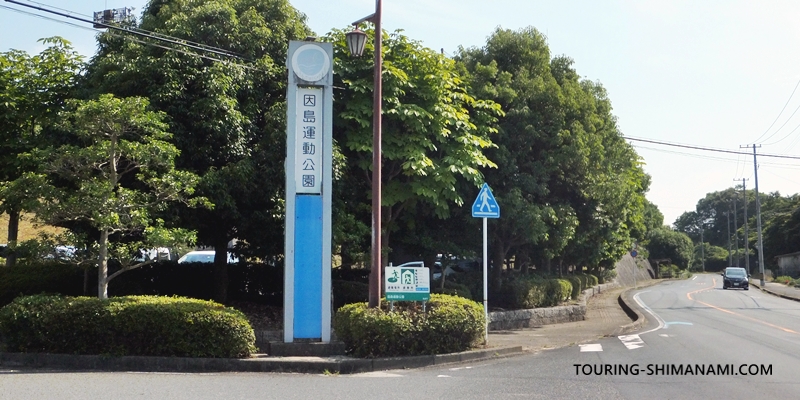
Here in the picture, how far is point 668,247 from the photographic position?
8019 cm

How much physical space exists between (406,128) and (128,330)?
305 inches

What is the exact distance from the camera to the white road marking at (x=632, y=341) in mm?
13288

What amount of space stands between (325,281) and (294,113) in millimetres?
3035

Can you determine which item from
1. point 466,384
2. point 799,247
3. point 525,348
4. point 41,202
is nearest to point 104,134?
point 41,202

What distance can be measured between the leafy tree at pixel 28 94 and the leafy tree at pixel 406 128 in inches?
250

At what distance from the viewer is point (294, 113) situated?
12039 millimetres

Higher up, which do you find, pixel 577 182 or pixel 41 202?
pixel 577 182

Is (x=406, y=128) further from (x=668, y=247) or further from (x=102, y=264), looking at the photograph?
(x=668, y=247)

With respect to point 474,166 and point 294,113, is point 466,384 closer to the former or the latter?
point 294,113

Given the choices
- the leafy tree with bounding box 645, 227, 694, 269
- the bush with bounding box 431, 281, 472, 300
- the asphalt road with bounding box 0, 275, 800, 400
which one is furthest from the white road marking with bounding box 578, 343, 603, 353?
the leafy tree with bounding box 645, 227, 694, 269

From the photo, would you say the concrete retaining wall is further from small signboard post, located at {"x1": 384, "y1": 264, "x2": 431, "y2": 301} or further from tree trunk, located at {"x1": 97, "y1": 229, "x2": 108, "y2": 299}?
tree trunk, located at {"x1": 97, "y1": 229, "x2": 108, "y2": 299}

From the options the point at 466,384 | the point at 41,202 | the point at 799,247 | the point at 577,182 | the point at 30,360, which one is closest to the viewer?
the point at 466,384

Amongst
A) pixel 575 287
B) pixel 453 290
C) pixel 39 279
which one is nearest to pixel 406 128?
pixel 453 290

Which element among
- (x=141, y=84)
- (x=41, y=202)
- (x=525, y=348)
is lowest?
(x=525, y=348)
